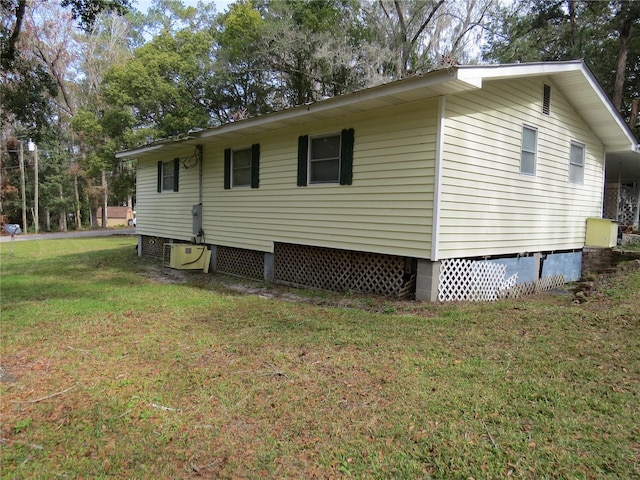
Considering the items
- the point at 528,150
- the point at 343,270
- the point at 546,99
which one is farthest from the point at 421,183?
the point at 546,99

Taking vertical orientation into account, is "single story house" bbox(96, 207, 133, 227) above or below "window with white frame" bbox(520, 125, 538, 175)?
below

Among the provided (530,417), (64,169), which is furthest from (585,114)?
(64,169)

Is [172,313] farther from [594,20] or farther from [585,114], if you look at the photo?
[594,20]

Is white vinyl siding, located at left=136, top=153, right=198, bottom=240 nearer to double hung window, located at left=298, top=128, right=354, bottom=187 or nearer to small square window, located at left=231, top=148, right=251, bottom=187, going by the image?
small square window, located at left=231, top=148, right=251, bottom=187

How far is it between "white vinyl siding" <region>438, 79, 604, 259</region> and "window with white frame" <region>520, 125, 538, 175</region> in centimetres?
10

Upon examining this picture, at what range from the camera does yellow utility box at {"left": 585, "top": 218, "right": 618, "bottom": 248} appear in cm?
930

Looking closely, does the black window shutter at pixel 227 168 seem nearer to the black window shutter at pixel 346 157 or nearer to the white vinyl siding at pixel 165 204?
the white vinyl siding at pixel 165 204

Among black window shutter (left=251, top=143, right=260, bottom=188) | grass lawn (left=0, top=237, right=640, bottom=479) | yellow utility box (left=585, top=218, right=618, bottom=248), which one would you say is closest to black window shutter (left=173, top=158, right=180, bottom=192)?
black window shutter (left=251, top=143, right=260, bottom=188)

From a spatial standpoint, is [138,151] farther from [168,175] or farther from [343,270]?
[343,270]

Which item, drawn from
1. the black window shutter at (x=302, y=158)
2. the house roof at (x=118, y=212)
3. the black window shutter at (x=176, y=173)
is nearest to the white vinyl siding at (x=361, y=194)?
the black window shutter at (x=302, y=158)

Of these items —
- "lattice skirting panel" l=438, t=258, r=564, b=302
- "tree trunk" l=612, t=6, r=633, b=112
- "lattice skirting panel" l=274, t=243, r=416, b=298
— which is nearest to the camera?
"lattice skirting panel" l=438, t=258, r=564, b=302

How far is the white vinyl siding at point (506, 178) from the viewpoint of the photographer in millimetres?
6020

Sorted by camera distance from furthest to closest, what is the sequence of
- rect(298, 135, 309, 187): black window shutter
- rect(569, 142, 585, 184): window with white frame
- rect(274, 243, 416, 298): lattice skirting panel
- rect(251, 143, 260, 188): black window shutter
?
rect(569, 142, 585, 184): window with white frame < rect(251, 143, 260, 188): black window shutter < rect(298, 135, 309, 187): black window shutter < rect(274, 243, 416, 298): lattice skirting panel

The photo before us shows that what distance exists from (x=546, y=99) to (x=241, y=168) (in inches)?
257
